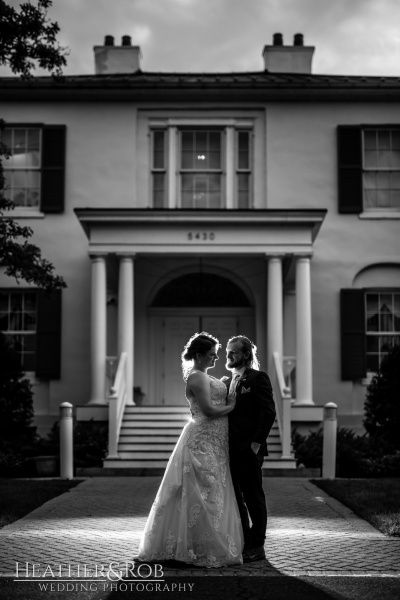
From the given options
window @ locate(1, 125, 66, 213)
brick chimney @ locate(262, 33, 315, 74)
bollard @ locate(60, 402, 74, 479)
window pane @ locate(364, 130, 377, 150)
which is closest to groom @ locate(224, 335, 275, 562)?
bollard @ locate(60, 402, 74, 479)

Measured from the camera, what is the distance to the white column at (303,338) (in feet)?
60.4

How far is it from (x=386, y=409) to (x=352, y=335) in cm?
381

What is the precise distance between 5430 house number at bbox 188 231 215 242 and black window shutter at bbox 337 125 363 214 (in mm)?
3877

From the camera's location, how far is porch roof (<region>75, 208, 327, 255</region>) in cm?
1834

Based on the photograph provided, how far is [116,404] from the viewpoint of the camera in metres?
17.0

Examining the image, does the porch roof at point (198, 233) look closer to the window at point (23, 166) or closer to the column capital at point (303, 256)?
the column capital at point (303, 256)

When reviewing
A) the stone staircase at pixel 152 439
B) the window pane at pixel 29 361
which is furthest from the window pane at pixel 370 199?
the window pane at pixel 29 361

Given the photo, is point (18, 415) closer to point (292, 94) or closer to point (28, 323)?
point (28, 323)

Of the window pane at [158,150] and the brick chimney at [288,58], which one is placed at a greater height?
the brick chimney at [288,58]

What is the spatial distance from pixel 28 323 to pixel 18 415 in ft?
13.7

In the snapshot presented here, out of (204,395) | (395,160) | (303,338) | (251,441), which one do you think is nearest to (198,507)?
(251,441)

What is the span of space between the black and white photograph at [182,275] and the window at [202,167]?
0.15 ft

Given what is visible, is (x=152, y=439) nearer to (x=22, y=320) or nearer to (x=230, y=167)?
(x=22, y=320)

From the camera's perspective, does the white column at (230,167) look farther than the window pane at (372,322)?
Yes
